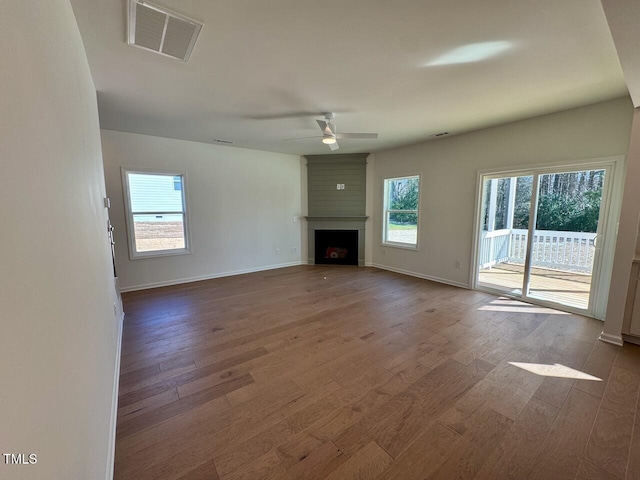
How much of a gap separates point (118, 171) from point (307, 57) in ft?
11.9

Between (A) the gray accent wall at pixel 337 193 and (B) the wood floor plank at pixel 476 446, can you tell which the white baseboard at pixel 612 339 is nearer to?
(B) the wood floor plank at pixel 476 446

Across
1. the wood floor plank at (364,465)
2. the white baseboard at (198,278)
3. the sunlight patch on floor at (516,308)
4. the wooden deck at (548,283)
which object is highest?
the wooden deck at (548,283)

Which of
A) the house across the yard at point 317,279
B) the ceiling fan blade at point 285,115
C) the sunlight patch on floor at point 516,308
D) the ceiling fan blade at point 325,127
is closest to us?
the house across the yard at point 317,279

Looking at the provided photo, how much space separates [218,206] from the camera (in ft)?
16.7

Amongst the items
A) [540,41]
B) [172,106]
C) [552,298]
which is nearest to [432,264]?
[552,298]

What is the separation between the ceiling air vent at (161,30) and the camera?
5.30 feet

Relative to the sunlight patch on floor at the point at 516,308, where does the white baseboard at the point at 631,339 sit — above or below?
above

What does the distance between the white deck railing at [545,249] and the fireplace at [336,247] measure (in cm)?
271

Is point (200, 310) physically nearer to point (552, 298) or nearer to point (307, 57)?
point (307, 57)

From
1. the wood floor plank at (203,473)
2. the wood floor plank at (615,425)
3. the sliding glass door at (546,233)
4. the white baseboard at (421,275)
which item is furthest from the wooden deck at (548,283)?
the wood floor plank at (203,473)

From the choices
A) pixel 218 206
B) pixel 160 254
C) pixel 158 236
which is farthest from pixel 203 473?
pixel 218 206

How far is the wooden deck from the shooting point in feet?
12.2

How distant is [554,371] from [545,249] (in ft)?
9.36

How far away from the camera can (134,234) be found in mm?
4316
